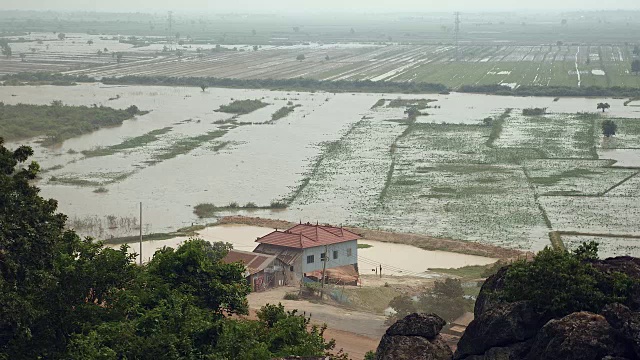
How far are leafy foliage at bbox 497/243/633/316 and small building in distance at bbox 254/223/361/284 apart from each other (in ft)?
36.1

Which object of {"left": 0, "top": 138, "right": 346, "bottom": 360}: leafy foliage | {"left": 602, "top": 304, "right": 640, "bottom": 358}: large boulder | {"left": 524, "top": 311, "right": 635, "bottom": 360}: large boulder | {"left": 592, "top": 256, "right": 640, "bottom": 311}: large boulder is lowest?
{"left": 0, "top": 138, "right": 346, "bottom": 360}: leafy foliage

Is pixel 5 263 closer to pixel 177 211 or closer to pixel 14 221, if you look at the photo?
pixel 14 221

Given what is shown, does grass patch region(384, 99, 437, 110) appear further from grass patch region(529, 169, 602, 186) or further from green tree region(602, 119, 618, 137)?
grass patch region(529, 169, 602, 186)

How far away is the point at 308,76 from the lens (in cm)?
7050

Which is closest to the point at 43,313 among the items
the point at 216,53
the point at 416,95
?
the point at 416,95

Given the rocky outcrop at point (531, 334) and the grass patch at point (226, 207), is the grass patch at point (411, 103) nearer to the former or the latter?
the grass patch at point (226, 207)

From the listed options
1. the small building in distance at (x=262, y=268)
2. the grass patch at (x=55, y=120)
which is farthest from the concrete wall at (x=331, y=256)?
the grass patch at (x=55, y=120)

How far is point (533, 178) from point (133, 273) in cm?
2403

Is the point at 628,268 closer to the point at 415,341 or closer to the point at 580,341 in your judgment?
the point at 580,341

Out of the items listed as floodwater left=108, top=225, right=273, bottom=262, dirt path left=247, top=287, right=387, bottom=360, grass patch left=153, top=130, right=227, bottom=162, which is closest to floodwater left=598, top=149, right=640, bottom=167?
floodwater left=108, top=225, right=273, bottom=262

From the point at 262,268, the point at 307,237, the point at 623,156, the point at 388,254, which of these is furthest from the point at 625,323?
the point at 623,156

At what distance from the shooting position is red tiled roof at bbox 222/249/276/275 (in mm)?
21156

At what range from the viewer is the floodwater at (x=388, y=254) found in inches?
971

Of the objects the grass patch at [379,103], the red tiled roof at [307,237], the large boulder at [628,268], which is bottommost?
the grass patch at [379,103]
